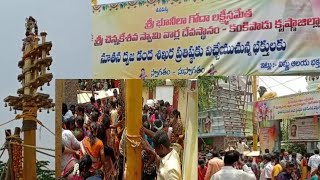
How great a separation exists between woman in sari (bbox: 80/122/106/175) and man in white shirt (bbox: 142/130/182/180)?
1.01 metres

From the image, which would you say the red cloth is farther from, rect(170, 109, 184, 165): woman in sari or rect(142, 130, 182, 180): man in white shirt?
rect(142, 130, 182, 180): man in white shirt

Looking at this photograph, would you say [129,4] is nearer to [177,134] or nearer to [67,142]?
[177,134]

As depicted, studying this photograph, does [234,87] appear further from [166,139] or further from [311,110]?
[166,139]

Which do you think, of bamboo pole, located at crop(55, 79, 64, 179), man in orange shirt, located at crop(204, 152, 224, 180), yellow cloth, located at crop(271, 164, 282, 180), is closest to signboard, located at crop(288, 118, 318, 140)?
yellow cloth, located at crop(271, 164, 282, 180)

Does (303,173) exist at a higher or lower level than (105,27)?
lower

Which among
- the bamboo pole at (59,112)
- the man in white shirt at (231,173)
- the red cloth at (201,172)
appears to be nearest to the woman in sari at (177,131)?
the man in white shirt at (231,173)

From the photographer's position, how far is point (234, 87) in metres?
22.5

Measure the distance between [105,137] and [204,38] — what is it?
1.91 metres

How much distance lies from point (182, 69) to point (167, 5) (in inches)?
31.3

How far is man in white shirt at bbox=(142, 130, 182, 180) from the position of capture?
249 inches

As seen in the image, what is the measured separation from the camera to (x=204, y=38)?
6668 mm

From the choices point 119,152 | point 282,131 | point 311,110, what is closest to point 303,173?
point 311,110

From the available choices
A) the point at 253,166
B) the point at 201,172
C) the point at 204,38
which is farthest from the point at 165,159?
the point at 253,166

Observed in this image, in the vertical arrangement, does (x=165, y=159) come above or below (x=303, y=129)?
below
